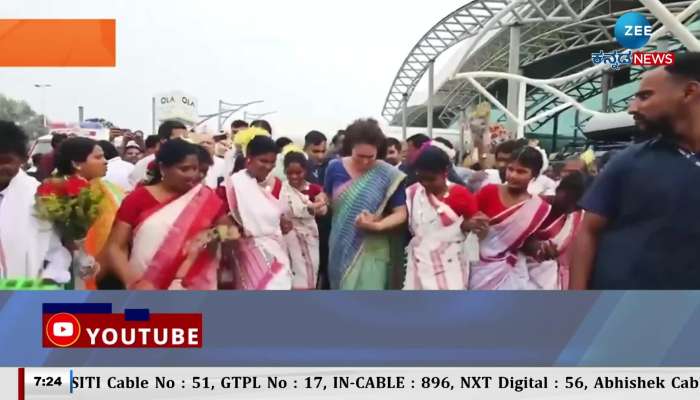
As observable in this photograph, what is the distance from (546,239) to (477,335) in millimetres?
646

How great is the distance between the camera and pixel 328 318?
2014mm

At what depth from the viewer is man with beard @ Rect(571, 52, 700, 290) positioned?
1880 mm

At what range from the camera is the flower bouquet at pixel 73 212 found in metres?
2.22

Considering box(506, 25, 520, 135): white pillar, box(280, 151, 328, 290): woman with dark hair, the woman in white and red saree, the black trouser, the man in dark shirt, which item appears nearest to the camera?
the woman in white and red saree

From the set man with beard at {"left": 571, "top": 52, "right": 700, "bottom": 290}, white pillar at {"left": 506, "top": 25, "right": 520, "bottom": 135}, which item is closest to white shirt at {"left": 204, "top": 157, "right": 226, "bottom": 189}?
white pillar at {"left": 506, "top": 25, "right": 520, "bottom": 135}

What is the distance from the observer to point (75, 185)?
231 cm

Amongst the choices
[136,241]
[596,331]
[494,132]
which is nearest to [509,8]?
[494,132]

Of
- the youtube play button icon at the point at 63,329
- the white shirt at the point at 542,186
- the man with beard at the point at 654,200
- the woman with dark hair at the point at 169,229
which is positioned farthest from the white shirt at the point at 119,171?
the man with beard at the point at 654,200

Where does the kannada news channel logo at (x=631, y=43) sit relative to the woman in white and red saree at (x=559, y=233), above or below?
above

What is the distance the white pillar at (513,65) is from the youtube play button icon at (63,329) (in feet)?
→ 5.18

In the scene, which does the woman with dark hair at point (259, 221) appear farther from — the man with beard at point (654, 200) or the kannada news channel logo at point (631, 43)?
the kannada news channel logo at point (631, 43)

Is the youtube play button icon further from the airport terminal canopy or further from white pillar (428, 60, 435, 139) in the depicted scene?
white pillar (428, 60, 435, 139)

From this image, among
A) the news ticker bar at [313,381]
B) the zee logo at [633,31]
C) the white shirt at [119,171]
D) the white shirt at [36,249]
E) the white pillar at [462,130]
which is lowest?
the news ticker bar at [313,381]

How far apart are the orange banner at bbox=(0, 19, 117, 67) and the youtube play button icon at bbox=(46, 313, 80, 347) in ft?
2.49
